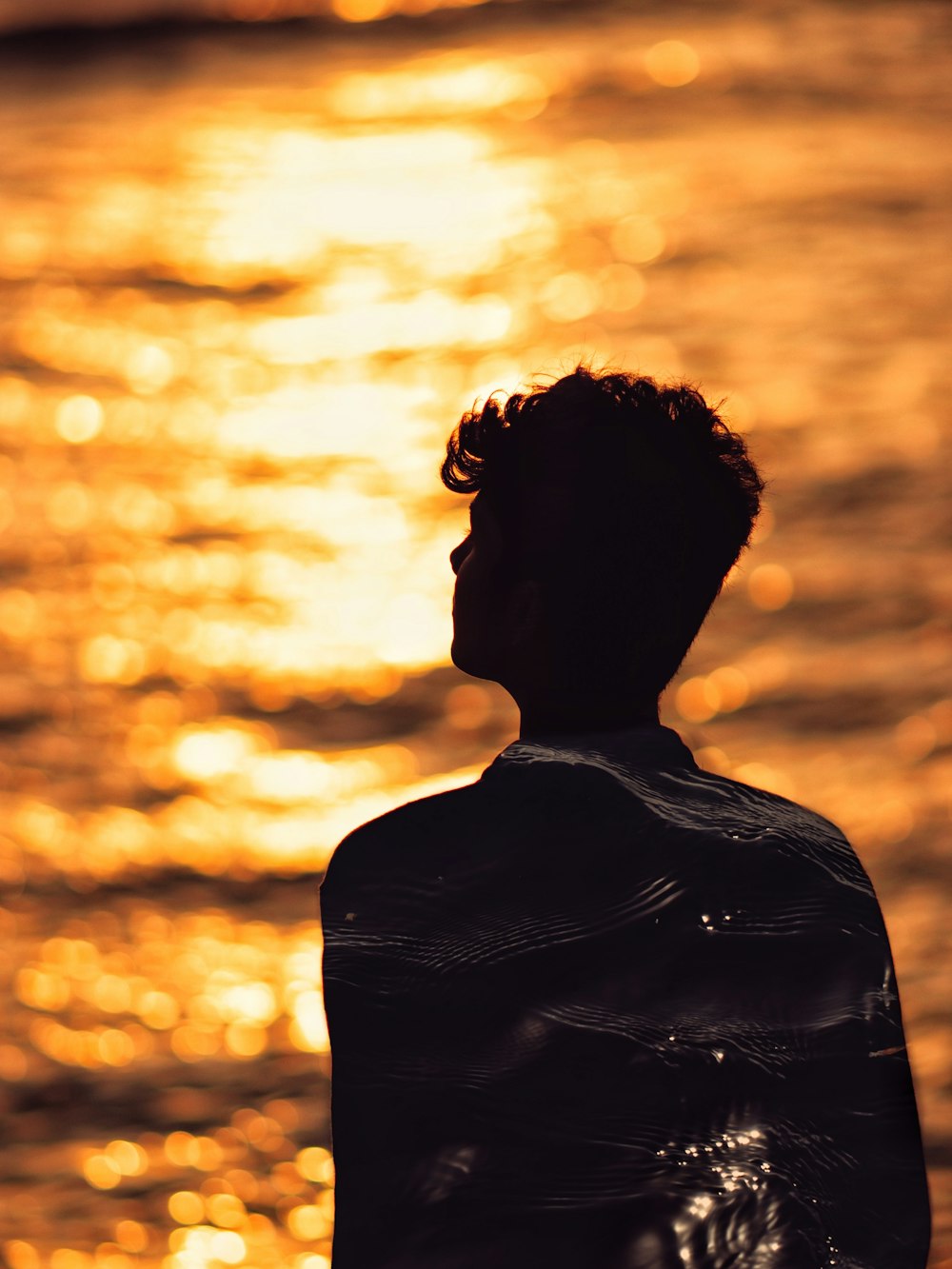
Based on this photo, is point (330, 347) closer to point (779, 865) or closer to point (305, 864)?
point (305, 864)

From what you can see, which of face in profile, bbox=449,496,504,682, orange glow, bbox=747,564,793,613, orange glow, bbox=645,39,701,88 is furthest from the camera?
orange glow, bbox=645,39,701,88

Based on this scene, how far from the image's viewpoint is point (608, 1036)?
4.71 feet

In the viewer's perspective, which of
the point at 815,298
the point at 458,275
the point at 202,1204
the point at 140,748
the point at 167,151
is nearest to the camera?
the point at 202,1204

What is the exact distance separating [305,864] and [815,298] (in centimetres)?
516

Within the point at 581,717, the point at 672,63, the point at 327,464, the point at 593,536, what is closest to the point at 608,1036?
the point at 581,717

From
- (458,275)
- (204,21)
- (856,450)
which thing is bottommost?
(856,450)

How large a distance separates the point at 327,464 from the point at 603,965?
31.3 feet

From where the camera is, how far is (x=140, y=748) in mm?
9039

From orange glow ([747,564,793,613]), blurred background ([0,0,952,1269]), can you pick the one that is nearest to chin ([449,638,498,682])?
blurred background ([0,0,952,1269])

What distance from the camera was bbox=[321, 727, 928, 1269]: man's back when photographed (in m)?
1.41

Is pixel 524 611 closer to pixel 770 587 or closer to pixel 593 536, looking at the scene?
pixel 593 536

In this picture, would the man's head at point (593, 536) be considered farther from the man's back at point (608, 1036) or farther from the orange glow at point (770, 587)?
the orange glow at point (770, 587)

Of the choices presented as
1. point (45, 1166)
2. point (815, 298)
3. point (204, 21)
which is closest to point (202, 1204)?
point (45, 1166)

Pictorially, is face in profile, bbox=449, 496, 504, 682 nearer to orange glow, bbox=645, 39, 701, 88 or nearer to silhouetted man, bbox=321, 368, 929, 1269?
silhouetted man, bbox=321, 368, 929, 1269
